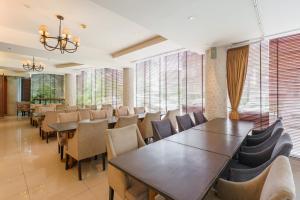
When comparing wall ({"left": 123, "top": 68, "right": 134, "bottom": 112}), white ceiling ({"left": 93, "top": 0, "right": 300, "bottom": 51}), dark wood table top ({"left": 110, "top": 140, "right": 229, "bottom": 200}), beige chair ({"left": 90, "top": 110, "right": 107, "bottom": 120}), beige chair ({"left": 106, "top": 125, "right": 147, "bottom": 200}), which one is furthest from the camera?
wall ({"left": 123, "top": 68, "right": 134, "bottom": 112})

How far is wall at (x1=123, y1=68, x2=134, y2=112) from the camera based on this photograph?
6.95 metres

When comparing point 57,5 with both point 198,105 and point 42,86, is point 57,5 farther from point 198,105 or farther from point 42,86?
point 42,86

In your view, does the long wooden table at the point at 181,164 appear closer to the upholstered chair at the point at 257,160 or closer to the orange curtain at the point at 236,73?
the upholstered chair at the point at 257,160

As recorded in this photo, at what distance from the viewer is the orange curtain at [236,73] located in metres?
3.77

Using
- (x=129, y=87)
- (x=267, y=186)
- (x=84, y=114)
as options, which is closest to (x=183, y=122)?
(x=267, y=186)

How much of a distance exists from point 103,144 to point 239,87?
3.44 metres

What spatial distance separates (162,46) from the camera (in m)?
4.44

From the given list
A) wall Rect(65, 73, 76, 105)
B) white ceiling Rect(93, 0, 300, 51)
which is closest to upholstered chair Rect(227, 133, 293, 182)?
white ceiling Rect(93, 0, 300, 51)

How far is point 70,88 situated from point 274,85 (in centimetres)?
1034

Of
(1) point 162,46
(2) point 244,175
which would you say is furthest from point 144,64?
(2) point 244,175

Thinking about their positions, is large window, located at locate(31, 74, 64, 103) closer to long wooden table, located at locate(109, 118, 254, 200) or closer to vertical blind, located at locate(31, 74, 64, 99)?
vertical blind, located at locate(31, 74, 64, 99)

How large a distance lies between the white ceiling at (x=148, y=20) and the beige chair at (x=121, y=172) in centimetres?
176

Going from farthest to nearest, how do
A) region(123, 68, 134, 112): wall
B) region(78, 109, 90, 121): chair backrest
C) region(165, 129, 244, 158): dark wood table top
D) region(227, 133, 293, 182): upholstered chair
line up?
region(123, 68, 134, 112): wall < region(78, 109, 90, 121): chair backrest < region(165, 129, 244, 158): dark wood table top < region(227, 133, 293, 182): upholstered chair

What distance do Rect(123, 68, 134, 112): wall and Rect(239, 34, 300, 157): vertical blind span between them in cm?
441
